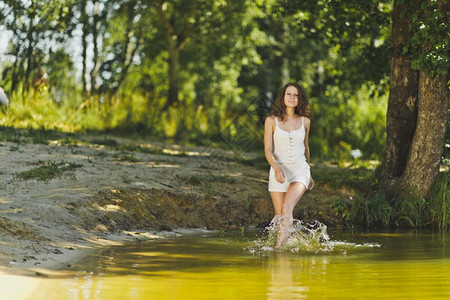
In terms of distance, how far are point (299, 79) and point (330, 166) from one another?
30.1 m

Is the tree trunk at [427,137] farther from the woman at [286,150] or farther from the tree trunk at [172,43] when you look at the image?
the tree trunk at [172,43]

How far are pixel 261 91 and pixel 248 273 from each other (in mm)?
12448

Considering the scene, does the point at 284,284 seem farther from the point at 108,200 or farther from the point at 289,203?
the point at 108,200

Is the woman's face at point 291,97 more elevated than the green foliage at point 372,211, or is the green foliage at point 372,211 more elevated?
the woman's face at point 291,97

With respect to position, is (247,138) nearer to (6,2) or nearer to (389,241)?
(6,2)

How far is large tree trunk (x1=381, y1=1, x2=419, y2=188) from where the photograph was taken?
40.0ft

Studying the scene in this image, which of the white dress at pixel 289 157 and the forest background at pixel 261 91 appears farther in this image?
the forest background at pixel 261 91

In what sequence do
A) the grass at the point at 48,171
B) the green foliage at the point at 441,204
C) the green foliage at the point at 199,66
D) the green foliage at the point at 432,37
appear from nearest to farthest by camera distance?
the green foliage at the point at 432,37 → the grass at the point at 48,171 → the green foliage at the point at 441,204 → the green foliage at the point at 199,66

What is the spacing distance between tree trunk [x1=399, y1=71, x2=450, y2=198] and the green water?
2.44 m

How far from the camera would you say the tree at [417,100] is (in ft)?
35.6

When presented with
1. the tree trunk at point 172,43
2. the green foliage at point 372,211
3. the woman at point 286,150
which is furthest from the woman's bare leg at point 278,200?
the tree trunk at point 172,43

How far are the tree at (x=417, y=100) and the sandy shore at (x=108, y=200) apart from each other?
4.63 ft

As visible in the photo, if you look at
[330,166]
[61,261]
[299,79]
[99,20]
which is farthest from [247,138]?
[299,79]

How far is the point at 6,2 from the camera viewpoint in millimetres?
18438
